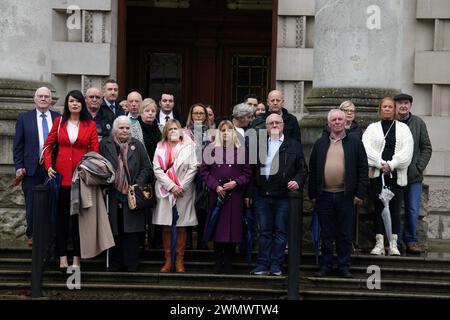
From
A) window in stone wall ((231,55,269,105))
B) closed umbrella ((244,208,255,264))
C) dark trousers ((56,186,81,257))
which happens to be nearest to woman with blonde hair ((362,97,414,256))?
closed umbrella ((244,208,255,264))

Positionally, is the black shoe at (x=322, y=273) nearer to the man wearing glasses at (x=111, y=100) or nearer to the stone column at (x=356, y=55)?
the stone column at (x=356, y=55)

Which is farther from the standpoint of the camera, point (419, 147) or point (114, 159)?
point (419, 147)

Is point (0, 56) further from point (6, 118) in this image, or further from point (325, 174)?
point (325, 174)

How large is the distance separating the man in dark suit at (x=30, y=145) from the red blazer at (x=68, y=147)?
646mm

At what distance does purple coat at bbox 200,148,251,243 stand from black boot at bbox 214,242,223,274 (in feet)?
0.57

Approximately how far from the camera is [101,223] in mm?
12898

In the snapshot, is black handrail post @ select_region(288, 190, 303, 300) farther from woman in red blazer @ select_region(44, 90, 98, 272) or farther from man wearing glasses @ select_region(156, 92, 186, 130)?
man wearing glasses @ select_region(156, 92, 186, 130)

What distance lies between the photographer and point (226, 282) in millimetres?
12828

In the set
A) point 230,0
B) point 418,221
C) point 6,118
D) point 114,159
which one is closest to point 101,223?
point 114,159

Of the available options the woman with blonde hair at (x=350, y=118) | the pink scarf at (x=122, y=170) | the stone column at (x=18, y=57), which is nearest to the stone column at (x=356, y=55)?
the woman with blonde hair at (x=350, y=118)

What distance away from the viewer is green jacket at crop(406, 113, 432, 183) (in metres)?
14.1

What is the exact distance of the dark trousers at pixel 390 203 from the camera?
539 inches

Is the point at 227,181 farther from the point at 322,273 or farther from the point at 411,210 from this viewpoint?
the point at 411,210

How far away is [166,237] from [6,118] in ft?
10.6
